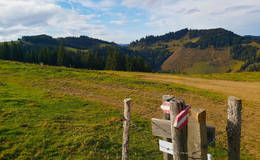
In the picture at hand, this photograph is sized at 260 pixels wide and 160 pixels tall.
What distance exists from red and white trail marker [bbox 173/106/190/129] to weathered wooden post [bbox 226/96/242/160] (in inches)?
66.0

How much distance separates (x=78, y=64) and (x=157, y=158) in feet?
289

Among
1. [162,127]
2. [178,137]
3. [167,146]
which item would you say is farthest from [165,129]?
[178,137]

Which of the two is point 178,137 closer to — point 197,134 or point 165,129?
point 197,134

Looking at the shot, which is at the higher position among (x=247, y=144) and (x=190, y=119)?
(x=190, y=119)

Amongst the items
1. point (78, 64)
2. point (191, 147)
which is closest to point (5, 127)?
point (191, 147)

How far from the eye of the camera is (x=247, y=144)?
11.0 meters

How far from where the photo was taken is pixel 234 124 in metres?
4.84

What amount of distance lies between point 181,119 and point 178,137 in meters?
0.51

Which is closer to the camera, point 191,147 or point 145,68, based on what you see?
point 191,147

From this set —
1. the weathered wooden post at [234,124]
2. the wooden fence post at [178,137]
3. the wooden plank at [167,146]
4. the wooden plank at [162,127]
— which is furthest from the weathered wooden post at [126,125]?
the weathered wooden post at [234,124]

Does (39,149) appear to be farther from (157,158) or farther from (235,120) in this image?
(235,120)

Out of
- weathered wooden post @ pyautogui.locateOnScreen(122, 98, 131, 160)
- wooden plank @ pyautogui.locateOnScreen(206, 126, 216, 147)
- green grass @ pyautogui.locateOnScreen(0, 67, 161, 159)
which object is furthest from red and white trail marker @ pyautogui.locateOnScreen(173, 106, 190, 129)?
green grass @ pyautogui.locateOnScreen(0, 67, 161, 159)

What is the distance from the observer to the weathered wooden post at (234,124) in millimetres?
4715

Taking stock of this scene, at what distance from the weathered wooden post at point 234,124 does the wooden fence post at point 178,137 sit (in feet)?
5.53
